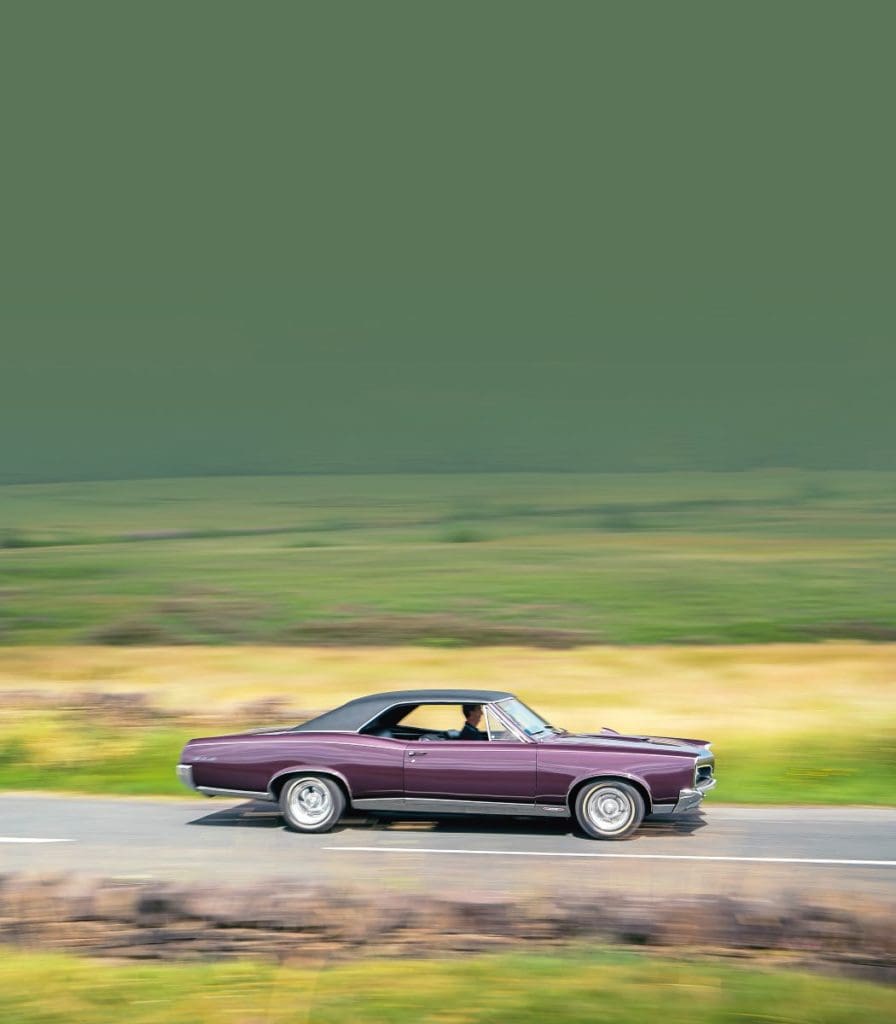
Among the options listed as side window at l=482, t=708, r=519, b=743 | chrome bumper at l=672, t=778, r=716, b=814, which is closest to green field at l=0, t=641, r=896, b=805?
chrome bumper at l=672, t=778, r=716, b=814

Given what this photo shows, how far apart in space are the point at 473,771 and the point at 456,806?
333 mm

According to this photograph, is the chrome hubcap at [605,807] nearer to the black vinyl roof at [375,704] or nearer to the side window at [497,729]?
the side window at [497,729]

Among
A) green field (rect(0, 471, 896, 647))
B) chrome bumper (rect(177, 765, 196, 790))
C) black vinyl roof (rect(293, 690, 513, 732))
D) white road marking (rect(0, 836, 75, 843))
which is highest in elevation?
green field (rect(0, 471, 896, 647))

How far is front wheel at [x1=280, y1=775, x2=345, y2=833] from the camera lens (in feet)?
40.3

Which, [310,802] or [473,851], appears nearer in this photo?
[473,851]

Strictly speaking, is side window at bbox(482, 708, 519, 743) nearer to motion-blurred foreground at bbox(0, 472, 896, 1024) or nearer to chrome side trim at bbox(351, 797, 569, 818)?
chrome side trim at bbox(351, 797, 569, 818)

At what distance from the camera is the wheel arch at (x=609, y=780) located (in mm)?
11797

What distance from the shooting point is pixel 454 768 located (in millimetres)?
12117

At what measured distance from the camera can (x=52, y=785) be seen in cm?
1662

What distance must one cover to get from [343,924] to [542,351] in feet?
386

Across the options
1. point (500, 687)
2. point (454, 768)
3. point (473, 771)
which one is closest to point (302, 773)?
point (454, 768)

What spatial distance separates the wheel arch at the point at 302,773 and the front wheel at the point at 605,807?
2.03 meters

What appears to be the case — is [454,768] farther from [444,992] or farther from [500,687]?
[500,687]

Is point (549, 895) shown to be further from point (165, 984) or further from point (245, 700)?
point (245, 700)
